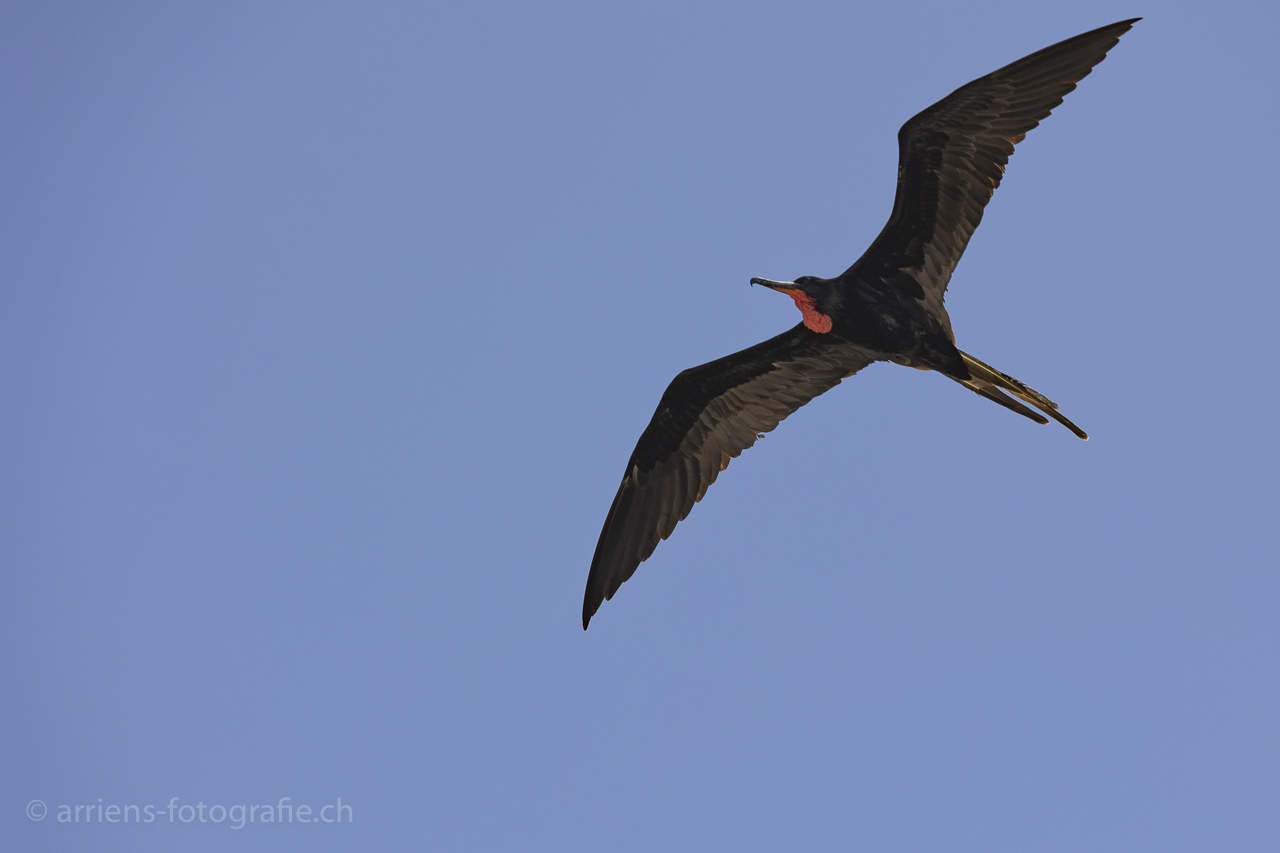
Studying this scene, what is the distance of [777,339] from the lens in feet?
28.5

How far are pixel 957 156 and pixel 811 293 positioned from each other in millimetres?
1431

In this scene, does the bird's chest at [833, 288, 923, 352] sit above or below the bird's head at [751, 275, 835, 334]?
below

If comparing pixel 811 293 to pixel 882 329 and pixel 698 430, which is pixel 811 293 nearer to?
pixel 882 329

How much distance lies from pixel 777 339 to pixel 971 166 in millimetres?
1994

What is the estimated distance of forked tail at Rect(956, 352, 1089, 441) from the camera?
7.78m

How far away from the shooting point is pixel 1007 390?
25.8 ft

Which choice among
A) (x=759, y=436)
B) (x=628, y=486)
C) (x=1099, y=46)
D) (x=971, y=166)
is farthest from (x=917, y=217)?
(x=628, y=486)

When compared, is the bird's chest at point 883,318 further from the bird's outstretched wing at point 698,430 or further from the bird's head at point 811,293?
the bird's outstretched wing at point 698,430

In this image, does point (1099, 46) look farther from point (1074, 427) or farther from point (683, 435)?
point (683, 435)

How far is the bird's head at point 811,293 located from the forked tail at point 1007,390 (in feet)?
3.51

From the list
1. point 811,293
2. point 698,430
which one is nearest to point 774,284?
Result: point 811,293

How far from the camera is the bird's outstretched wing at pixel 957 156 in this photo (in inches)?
292

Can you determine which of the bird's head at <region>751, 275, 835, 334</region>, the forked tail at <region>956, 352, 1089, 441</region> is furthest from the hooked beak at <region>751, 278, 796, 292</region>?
the forked tail at <region>956, 352, 1089, 441</region>

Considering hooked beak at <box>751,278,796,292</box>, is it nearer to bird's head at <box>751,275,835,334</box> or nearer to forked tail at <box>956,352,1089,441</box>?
bird's head at <box>751,275,835,334</box>
